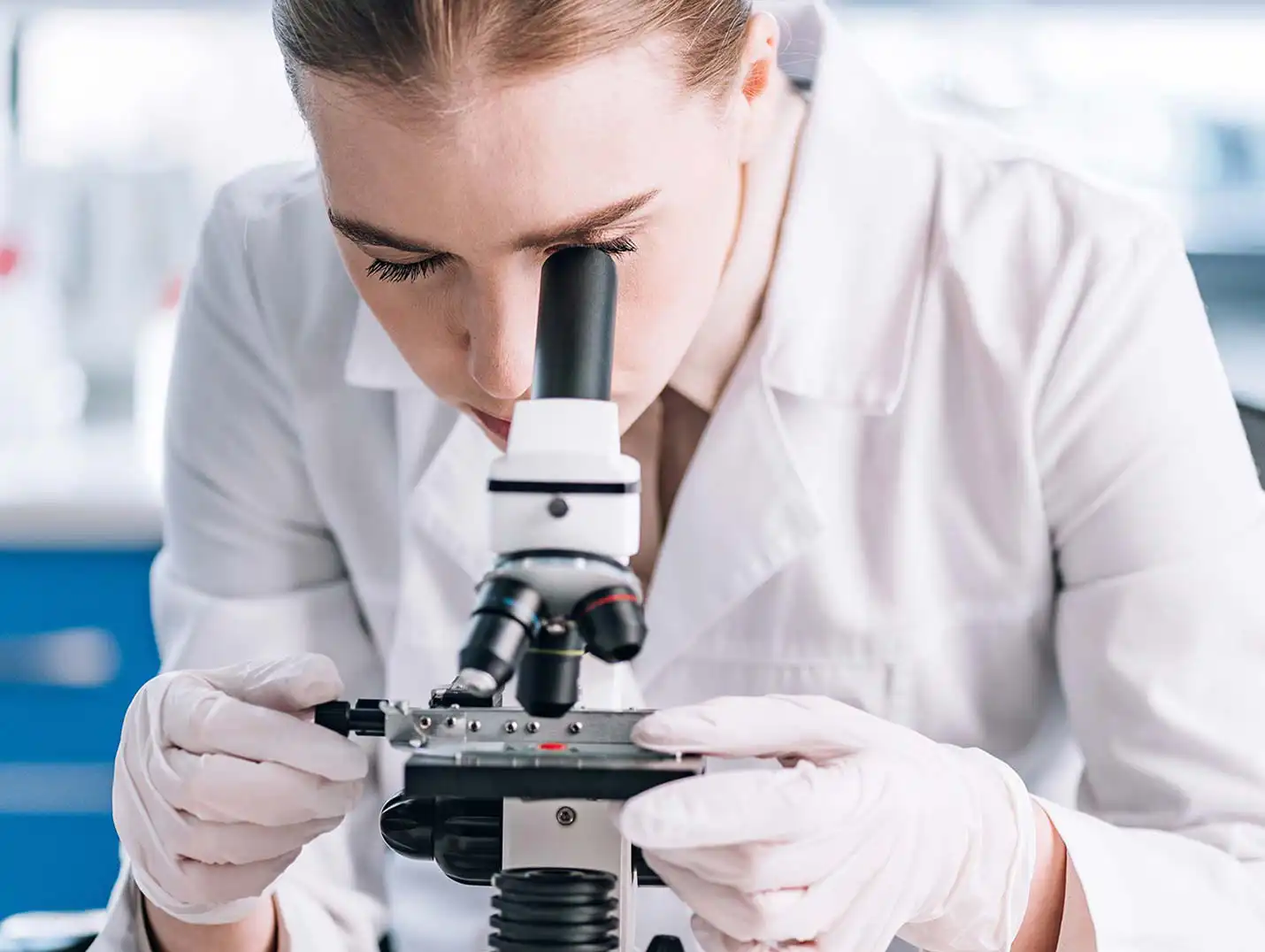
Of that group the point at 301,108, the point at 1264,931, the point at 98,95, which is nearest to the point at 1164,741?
the point at 1264,931

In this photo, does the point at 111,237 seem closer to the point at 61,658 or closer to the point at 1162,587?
the point at 61,658

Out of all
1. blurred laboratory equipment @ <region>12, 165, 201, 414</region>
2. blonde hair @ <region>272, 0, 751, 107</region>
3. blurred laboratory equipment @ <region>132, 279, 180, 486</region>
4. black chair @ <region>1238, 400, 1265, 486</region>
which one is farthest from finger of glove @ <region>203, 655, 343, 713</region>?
blurred laboratory equipment @ <region>12, 165, 201, 414</region>

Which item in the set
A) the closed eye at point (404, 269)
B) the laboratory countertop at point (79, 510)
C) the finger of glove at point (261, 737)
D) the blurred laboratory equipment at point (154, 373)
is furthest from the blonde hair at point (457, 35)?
the blurred laboratory equipment at point (154, 373)

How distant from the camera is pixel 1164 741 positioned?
1.09 m

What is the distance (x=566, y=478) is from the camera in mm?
745

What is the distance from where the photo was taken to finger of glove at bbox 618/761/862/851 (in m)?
0.76

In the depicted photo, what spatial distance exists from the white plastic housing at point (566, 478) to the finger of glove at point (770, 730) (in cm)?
10

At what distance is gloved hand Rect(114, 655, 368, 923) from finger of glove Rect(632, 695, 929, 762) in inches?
10.6

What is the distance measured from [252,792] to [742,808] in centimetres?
36

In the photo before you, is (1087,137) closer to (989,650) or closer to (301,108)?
(989,650)

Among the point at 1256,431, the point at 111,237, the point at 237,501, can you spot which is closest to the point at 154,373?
the point at 111,237

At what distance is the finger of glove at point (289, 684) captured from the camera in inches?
38.5

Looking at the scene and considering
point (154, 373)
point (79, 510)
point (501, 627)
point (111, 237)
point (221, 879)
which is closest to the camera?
point (501, 627)

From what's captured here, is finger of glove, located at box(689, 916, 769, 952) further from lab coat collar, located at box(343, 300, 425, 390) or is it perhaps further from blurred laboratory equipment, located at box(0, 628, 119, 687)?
blurred laboratory equipment, located at box(0, 628, 119, 687)
